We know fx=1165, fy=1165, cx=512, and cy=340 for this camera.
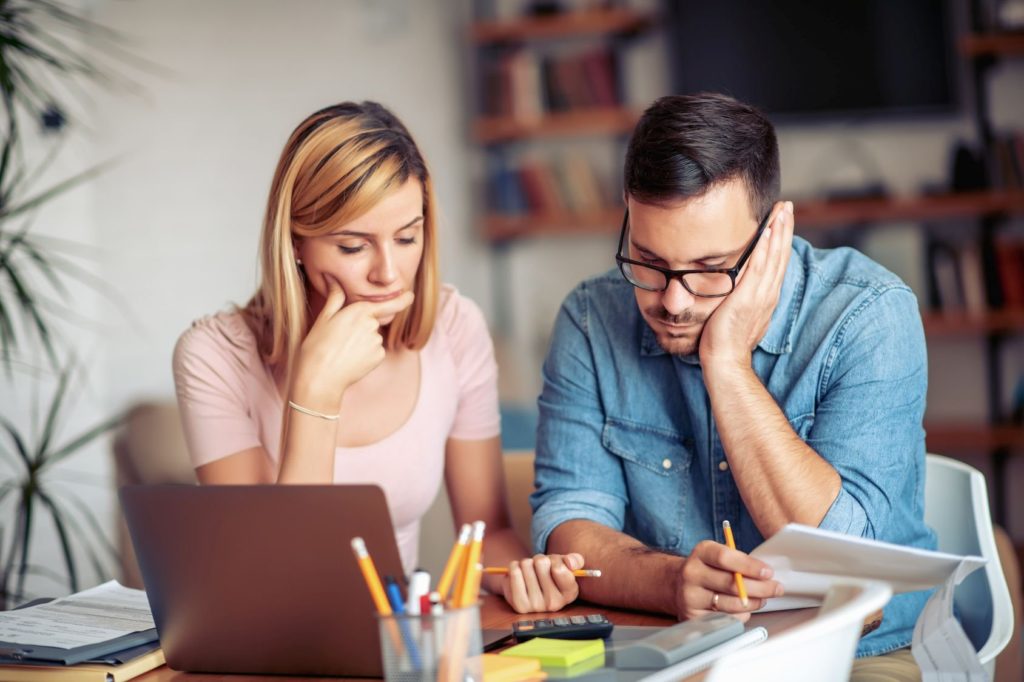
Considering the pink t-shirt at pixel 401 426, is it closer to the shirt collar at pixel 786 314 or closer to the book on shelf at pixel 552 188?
the shirt collar at pixel 786 314

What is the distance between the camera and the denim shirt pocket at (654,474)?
1631 millimetres

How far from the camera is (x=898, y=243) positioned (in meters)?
4.20

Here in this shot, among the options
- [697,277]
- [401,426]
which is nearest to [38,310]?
[401,426]

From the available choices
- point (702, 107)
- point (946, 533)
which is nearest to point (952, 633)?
point (946, 533)

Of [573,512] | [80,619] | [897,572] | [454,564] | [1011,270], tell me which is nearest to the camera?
[454,564]

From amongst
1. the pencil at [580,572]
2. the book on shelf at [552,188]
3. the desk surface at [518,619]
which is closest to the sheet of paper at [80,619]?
the desk surface at [518,619]

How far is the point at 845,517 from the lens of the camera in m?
1.43

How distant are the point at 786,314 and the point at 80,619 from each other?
0.99 meters

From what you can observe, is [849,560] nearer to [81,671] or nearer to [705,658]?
[705,658]

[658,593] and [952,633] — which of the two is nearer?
[952,633]

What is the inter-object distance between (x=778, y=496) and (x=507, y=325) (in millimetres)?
3369

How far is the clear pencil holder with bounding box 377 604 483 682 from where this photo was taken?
0.92 metres

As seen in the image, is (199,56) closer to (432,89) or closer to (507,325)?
(432,89)

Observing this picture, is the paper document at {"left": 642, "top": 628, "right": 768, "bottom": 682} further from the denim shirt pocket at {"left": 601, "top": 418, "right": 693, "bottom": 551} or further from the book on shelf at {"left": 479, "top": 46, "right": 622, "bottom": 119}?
the book on shelf at {"left": 479, "top": 46, "right": 622, "bottom": 119}
